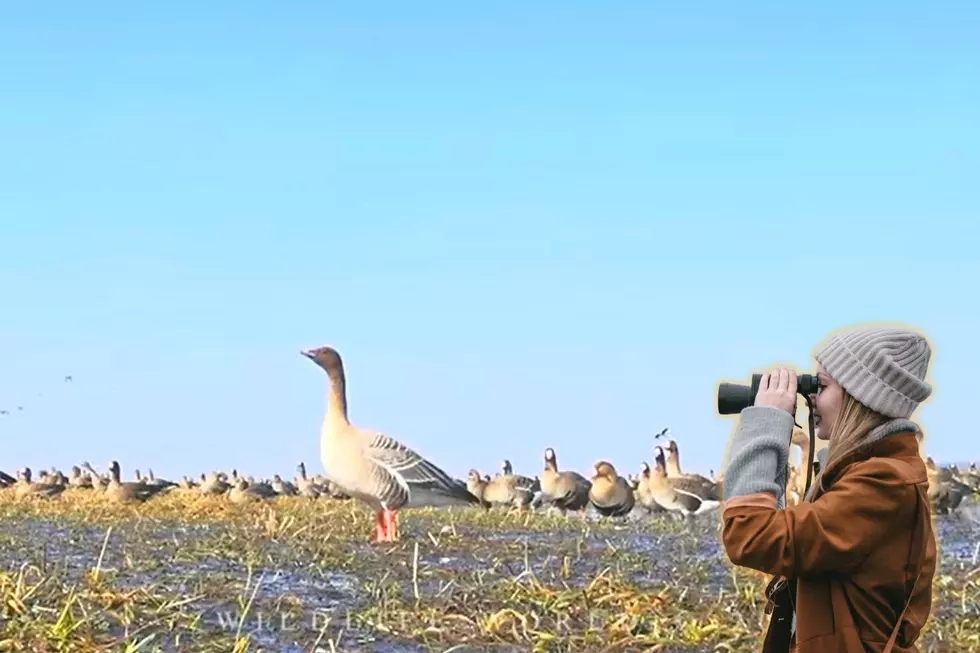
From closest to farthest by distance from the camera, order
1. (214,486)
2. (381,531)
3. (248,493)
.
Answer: (381,531), (248,493), (214,486)

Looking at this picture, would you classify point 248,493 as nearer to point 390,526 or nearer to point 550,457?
point 550,457

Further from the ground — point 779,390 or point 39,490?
point 779,390

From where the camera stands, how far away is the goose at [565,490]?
818 inches

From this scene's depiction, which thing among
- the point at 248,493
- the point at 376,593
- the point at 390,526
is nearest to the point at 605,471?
the point at 248,493

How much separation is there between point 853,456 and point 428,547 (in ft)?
24.4

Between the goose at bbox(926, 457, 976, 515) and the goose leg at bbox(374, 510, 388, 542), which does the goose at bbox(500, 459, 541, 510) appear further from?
the goose leg at bbox(374, 510, 388, 542)

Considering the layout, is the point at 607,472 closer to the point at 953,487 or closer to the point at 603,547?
Result: the point at 953,487

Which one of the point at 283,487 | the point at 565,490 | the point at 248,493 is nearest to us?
the point at 565,490

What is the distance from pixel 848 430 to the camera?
11.8ft

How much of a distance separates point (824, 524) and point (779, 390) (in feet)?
1.47

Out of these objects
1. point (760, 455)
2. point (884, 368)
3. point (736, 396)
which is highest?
point (884, 368)

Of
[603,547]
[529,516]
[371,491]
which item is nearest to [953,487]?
[529,516]

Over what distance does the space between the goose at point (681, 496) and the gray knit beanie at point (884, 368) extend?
15787 millimetres

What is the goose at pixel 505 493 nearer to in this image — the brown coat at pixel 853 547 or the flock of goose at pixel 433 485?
the flock of goose at pixel 433 485
